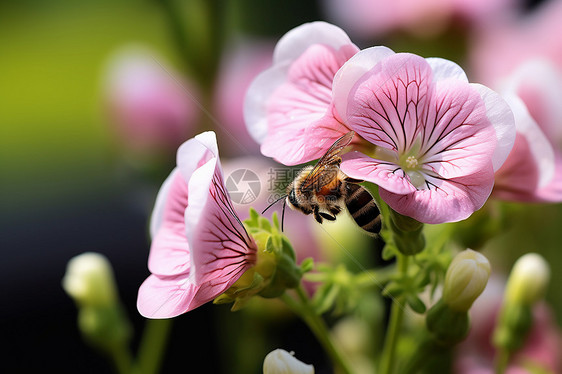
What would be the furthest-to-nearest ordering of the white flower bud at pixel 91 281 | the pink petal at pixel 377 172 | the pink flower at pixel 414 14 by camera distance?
the pink flower at pixel 414 14
the white flower bud at pixel 91 281
the pink petal at pixel 377 172

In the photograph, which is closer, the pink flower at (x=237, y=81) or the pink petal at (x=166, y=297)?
the pink petal at (x=166, y=297)

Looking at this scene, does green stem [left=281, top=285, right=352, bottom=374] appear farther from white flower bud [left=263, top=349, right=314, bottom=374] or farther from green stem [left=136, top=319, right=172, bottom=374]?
green stem [left=136, top=319, right=172, bottom=374]

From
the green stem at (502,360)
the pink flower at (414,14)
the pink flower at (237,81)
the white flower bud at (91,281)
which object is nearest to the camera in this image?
the green stem at (502,360)

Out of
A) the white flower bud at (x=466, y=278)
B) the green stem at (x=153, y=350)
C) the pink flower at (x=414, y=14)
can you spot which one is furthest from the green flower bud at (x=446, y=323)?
the pink flower at (x=414, y=14)

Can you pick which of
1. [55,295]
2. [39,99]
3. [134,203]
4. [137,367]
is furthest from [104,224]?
[137,367]

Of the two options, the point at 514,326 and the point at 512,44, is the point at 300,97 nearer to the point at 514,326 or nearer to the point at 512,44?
the point at 514,326

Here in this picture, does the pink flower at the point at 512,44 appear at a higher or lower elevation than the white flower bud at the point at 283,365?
lower

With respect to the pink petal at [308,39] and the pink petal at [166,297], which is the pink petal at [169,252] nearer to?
the pink petal at [166,297]

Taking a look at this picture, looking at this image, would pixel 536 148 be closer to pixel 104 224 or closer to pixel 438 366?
pixel 438 366
